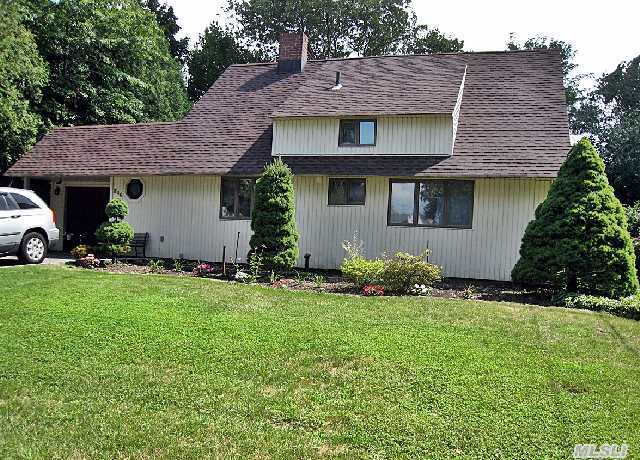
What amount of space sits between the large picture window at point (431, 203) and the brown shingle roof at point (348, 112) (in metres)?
0.54

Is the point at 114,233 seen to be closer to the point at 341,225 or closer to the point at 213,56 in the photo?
the point at 341,225

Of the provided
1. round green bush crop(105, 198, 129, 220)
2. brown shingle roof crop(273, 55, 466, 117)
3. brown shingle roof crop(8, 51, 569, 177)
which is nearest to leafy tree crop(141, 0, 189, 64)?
brown shingle roof crop(8, 51, 569, 177)

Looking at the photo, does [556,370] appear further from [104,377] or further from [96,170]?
[96,170]

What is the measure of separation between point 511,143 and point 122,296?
33.3 ft

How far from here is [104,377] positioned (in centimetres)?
585

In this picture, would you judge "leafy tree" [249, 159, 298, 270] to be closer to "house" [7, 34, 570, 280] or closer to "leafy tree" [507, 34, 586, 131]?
"house" [7, 34, 570, 280]

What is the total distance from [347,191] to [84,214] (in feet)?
31.7

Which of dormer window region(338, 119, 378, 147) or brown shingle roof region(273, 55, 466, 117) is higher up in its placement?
brown shingle roof region(273, 55, 466, 117)

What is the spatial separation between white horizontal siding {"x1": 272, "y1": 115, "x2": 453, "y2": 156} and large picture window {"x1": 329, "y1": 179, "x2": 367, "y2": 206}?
797mm

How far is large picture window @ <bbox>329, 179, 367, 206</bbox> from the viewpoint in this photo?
1498 cm

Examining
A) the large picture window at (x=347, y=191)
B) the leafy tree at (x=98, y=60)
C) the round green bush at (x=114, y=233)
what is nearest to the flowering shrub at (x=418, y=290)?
the large picture window at (x=347, y=191)

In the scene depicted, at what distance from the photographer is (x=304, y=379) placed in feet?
19.2

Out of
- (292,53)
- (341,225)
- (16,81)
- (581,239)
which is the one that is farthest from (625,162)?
(16,81)

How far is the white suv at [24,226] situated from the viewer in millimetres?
13008
